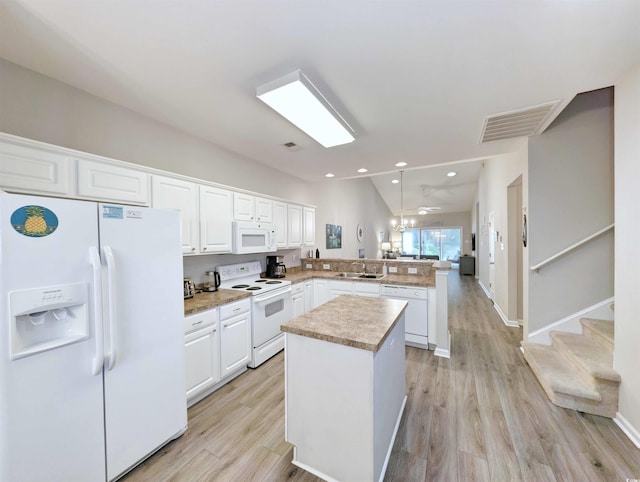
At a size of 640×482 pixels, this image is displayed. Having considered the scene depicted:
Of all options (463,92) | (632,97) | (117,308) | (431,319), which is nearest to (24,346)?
(117,308)

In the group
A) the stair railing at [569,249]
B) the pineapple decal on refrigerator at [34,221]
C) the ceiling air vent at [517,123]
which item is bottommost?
the stair railing at [569,249]

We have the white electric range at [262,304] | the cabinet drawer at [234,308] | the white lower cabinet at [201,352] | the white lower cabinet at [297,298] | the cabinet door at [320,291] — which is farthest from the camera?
the cabinet door at [320,291]

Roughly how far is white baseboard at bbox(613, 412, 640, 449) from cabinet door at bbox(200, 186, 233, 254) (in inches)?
147

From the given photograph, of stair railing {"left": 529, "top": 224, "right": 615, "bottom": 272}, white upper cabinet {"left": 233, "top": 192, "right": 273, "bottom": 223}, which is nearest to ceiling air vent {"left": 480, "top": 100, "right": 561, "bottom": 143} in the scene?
stair railing {"left": 529, "top": 224, "right": 615, "bottom": 272}

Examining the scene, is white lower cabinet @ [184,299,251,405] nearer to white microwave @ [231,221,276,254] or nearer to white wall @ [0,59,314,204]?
white microwave @ [231,221,276,254]

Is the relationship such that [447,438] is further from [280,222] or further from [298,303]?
[280,222]

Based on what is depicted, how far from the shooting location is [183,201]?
2410mm

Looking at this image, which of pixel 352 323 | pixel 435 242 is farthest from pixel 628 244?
pixel 435 242

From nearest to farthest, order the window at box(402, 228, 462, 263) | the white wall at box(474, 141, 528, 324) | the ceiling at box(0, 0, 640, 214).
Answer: the ceiling at box(0, 0, 640, 214) < the white wall at box(474, 141, 528, 324) < the window at box(402, 228, 462, 263)

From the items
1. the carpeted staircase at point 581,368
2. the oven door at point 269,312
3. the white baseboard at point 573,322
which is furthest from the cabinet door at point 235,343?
the white baseboard at point 573,322

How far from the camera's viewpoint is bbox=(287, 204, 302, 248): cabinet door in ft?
13.2

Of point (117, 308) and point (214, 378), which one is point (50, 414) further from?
point (214, 378)

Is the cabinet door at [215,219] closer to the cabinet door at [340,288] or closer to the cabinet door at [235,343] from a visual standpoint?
the cabinet door at [235,343]

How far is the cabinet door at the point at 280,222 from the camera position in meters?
3.71
